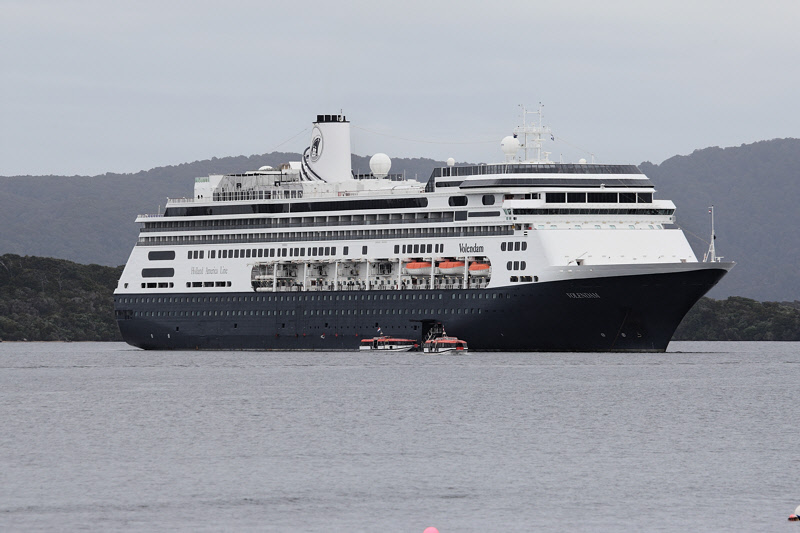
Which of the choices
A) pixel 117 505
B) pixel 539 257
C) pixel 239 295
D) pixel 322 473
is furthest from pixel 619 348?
pixel 117 505

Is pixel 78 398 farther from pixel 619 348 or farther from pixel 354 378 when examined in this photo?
pixel 619 348

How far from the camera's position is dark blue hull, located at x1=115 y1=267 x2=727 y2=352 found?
89.2 meters

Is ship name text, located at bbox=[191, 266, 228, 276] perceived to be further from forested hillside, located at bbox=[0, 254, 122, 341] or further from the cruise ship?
forested hillside, located at bbox=[0, 254, 122, 341]

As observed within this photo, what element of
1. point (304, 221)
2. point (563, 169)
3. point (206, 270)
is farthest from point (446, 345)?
point (206, 270)

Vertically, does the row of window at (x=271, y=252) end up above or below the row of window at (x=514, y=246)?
above

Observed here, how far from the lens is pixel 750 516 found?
36.7 meters

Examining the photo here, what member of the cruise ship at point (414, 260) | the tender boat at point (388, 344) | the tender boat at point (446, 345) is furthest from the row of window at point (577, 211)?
the tender boat at point (388, 344)

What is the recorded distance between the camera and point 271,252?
350 feet

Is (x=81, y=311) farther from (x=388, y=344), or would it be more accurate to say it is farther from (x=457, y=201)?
(x=457, y=201)

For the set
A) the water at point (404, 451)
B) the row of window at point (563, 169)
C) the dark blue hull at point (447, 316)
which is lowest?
the water at point (404, 451)

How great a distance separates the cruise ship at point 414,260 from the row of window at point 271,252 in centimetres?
12

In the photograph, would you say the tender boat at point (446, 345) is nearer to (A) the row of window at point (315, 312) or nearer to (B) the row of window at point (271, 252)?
(A) the row of window at point (315, 312)

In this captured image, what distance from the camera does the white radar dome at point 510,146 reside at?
9931 cm

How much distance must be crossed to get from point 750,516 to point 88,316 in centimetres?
14658
